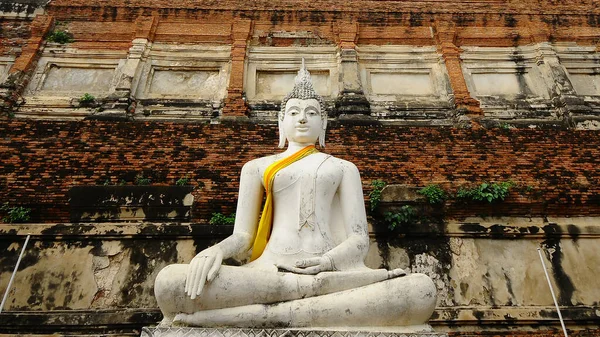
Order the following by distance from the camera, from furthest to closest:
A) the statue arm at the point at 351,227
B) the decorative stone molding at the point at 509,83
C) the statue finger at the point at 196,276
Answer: the decorative stone molding at the point at 509,83, the statue arm at the point at 351,227, the statue finger at the point at 196,276

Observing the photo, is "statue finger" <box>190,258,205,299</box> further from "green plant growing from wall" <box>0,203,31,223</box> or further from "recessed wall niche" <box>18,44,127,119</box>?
"recessed wall niche" <box>18,44,127,119</box>

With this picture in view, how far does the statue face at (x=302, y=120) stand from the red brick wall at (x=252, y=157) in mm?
2337

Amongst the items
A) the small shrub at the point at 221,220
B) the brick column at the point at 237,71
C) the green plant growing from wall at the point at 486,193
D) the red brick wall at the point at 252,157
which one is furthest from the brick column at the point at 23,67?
the green plant growing from wall at the point at 486,193

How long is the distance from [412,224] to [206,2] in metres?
7.93

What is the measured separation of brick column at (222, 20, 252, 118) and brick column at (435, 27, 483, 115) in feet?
14.5

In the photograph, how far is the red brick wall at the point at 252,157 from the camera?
19.5ft

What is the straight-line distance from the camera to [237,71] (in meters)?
9.66

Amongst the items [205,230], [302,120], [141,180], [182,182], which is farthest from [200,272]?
[141,180]

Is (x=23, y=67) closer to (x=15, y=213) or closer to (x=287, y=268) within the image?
(x=15, y=213)

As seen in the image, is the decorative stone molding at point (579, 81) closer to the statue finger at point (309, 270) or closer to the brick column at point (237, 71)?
the brick column at point (237, 71)

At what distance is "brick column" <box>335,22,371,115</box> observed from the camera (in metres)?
8.88

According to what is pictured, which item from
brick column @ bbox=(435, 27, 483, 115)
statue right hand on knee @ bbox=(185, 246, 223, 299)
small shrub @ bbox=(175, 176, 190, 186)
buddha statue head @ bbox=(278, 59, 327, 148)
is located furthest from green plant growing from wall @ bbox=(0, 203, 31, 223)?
brick column @ bbox=(435, 27, 483, 115)

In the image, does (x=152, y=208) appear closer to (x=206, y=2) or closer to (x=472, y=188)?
(x=472, y=188)

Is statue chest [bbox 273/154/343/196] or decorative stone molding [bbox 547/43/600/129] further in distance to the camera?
decorative stone molding [bbox 547/43/600/129]
